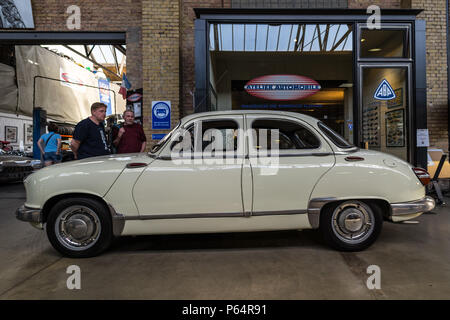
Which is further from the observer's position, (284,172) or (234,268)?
(284,172)

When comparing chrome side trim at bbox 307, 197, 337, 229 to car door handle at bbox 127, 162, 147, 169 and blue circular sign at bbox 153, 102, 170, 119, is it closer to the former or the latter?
car door handle at bbox 127, 162, 147, 169

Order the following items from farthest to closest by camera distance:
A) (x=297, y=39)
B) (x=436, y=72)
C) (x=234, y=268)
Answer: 1. (x=297, y=39)
2. (x=436, y=72)
3. (x=234, y=268)

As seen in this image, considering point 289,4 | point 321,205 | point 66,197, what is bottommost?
point 321,205

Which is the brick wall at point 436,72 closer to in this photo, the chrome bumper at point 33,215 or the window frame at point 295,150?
the window frame at point 295,150

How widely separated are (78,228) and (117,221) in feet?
1.42

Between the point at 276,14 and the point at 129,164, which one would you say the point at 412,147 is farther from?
the point at 129,164

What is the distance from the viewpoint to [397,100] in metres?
7.40

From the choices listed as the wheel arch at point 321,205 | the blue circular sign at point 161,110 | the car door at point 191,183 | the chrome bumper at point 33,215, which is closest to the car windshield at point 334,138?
the wheel arch at point 321,205

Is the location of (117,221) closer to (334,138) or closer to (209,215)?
(209,215)

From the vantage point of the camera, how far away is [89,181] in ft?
10.4

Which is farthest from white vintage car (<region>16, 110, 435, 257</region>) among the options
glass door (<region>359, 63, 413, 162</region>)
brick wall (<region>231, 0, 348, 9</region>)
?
brick wall (<region>231, 0, 348, 9</region>)

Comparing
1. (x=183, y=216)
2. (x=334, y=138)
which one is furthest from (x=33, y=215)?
(x=334, y=138)

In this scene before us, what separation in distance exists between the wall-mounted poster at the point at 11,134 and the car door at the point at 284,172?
13.2 m

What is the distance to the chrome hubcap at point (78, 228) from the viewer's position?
3.21 m
